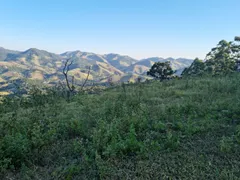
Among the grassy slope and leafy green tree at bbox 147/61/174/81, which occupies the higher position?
leafy green tree at bbox 147/61/174/81

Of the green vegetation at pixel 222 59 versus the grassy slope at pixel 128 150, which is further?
the green vegetation at pixel 222 59

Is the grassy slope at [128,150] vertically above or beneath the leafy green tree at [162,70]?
beneath

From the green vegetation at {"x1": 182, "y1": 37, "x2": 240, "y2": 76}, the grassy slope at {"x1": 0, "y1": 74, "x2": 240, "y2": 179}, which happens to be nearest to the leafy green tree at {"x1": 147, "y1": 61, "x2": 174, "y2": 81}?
the green vegetation at {"x1": 182, "y1": 37, "x2": 240, "y2": 76}

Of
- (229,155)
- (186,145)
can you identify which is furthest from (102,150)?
(229,155)

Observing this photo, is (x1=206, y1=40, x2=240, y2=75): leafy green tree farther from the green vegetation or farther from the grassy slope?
the grassy slope

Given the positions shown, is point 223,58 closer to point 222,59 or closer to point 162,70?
point 222,59

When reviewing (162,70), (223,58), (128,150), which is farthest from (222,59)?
(128,150)

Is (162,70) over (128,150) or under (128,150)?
over

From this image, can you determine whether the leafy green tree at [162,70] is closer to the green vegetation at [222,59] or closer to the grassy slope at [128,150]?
the green vegetation at [222,59]

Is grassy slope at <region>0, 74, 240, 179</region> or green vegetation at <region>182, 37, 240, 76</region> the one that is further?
green vegetation at <region>182, 37, 240, 76</region>

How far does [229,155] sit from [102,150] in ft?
8.80

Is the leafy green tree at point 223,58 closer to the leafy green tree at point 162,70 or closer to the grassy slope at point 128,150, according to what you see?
the leafy green tree at point 162,70

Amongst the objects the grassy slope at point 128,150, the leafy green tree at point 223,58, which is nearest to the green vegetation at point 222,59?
the leafy green tree at point 223,58

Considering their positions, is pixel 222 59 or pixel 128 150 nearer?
pixel 128 150
